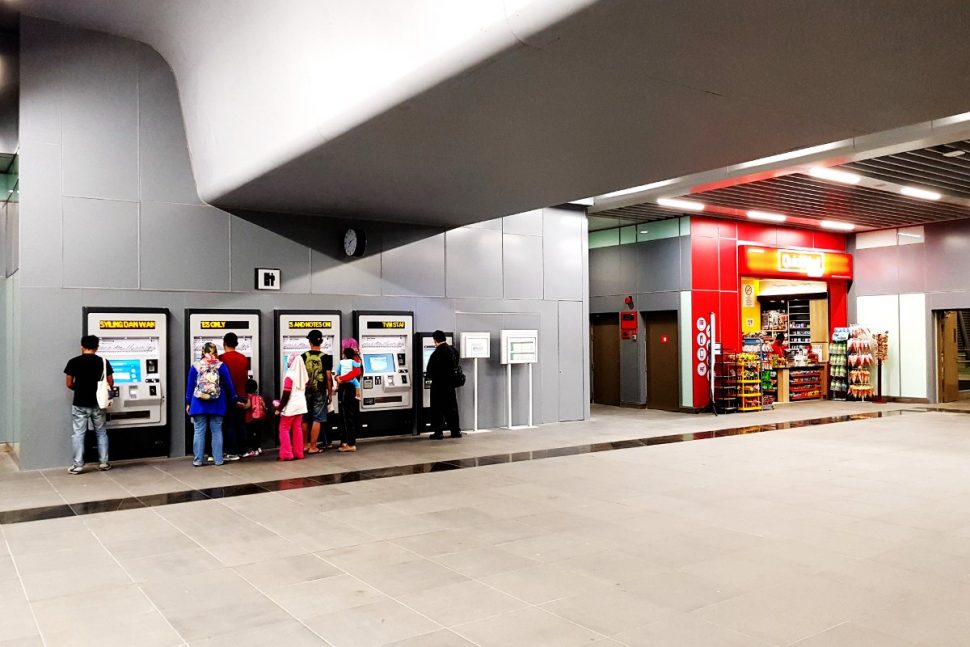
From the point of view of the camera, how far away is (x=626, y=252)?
16844 mm

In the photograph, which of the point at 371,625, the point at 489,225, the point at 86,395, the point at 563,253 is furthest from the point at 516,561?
the point at 563,253

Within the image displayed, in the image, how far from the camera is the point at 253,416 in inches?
365

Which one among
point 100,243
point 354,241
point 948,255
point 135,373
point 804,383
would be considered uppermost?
point 948,255

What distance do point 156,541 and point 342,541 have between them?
4.73 ft

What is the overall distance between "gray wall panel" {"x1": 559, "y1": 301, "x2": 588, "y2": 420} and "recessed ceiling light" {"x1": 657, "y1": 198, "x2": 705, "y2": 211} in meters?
2.44

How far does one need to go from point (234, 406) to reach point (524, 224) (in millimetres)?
5944

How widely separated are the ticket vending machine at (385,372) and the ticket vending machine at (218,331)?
5.00 ft

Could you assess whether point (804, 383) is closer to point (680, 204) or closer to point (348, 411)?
point (680, 204)

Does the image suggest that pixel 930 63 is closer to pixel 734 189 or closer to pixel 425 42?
pixel 425 42

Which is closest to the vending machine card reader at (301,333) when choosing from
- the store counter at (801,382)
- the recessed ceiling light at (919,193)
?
the recessed ceiling light at (919,193)

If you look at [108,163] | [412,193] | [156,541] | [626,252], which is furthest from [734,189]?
[156,541]

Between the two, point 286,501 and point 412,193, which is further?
point 412,193

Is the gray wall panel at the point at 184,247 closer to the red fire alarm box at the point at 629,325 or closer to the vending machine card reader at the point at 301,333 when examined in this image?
the vending machine card reader at the point at 301,333

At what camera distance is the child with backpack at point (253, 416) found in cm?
927
